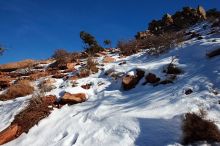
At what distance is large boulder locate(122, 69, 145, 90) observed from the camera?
851 centimetres

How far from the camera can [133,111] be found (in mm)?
6352

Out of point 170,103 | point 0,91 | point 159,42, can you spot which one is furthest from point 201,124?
point 0,91

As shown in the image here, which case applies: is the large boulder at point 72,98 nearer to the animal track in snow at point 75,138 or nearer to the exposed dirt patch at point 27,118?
the exposed dirt patch at point 27,118

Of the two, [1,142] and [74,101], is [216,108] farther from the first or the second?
[1,142]

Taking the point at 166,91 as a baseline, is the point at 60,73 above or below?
above

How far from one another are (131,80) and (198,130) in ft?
13.4

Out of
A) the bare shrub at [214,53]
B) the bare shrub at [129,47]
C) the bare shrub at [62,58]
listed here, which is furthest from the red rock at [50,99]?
the bare shrub at [129,47]

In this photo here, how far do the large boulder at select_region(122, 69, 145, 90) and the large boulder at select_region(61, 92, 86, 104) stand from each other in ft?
4.19

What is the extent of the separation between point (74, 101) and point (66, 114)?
2.62ft

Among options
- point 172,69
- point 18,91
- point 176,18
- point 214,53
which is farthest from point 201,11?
point 18,91

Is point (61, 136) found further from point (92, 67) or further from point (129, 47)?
point (129, 47)

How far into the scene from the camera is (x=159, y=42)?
39.3 ft

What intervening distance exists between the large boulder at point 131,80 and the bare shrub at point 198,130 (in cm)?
369

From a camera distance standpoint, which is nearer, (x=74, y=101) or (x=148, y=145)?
(x=148, y=145)
